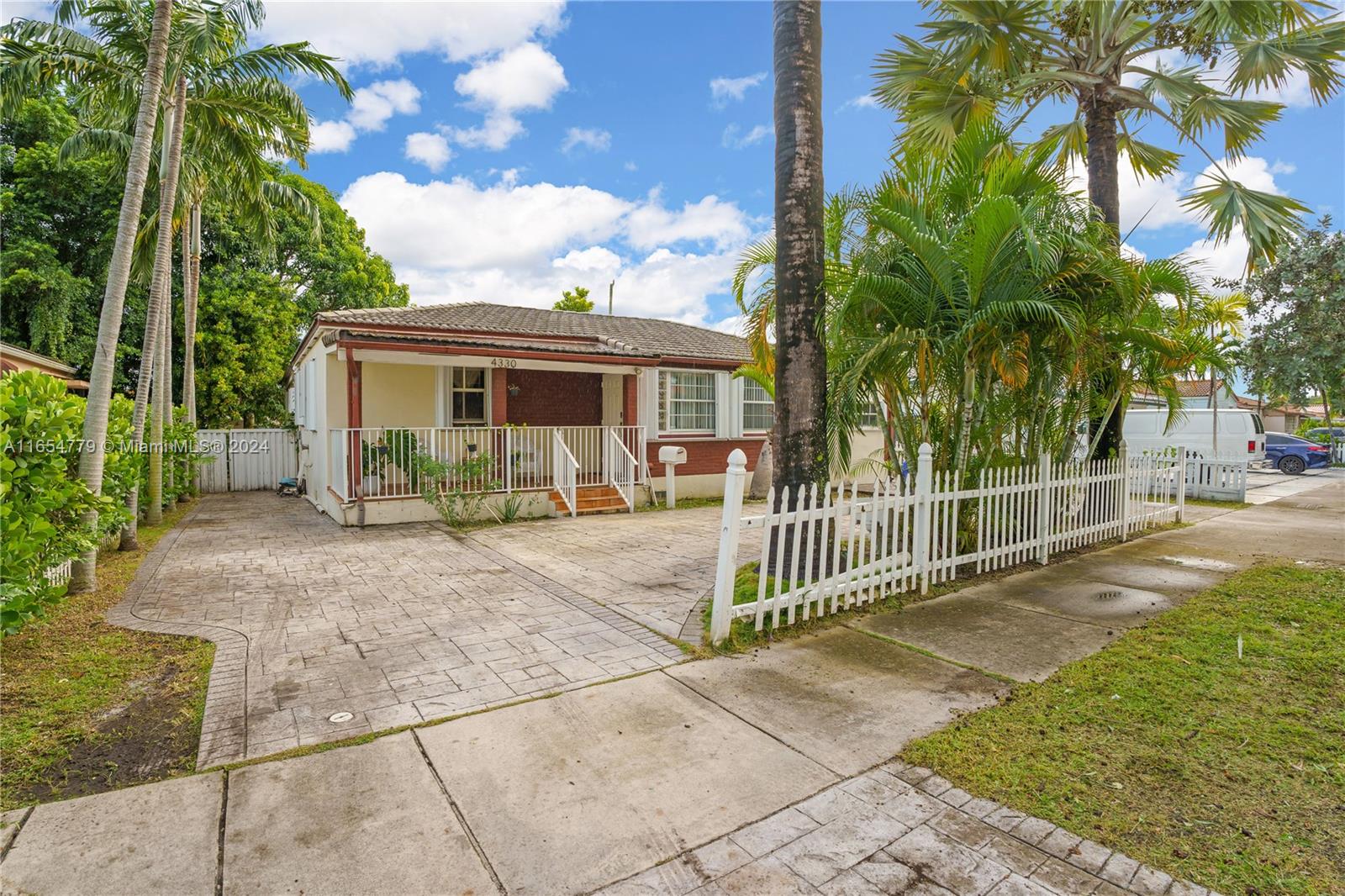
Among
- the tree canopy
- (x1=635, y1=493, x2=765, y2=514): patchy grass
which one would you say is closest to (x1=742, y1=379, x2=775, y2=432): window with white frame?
(x1=635, y1=493, x2=765, y2=514): patchy grass

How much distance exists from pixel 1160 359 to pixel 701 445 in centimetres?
857

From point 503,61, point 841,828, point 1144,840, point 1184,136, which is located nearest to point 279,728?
point 841,828

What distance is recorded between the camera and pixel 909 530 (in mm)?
6176

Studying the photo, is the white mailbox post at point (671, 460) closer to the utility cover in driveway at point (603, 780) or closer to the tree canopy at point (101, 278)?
the utility cover in driveway at point (603, 780)

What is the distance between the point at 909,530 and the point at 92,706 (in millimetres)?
6128

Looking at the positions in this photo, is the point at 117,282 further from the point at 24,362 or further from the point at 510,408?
the point at 24,362

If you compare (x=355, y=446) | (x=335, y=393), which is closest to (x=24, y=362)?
(x=335, y=393)

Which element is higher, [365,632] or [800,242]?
[800,242]

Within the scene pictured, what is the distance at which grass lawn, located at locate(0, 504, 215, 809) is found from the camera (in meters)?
3.00

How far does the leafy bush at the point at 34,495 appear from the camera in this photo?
362 centimetres

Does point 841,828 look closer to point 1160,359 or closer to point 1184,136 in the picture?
point 1160,359

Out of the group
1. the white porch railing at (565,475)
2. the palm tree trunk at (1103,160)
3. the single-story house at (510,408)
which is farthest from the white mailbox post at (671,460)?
the palm tree trunk at (1103,160)

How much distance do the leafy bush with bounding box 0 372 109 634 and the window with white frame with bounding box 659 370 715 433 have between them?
9.97 m

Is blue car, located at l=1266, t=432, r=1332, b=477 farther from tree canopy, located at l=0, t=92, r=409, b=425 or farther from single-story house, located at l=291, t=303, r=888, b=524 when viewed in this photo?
tree canopy, located at l=0, t=92, r=409, b=425
